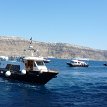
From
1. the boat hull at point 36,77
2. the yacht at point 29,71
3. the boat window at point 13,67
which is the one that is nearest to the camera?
the boat hull at point 36,77

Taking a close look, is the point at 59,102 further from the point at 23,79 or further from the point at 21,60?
the point at 21,60

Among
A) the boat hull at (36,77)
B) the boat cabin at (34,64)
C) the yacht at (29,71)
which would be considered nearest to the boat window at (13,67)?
the yacht at (29,71)

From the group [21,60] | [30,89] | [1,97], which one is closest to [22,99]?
[1,97]

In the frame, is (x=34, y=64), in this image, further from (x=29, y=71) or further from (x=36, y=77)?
(x=36, y=77)

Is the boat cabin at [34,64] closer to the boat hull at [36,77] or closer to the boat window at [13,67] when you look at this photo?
the boat hull at [36,77]

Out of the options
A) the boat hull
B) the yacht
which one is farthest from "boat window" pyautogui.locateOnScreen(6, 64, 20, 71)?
the boat hull

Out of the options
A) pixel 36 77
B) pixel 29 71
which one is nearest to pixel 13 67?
pixel 29 71

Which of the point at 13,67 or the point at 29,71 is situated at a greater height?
Answer: the point at 13,67

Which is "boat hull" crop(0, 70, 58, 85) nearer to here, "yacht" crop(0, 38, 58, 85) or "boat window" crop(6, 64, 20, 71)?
"yacht" crop(0, 38, 58, 85)

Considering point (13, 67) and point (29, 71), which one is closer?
point (29, 71)

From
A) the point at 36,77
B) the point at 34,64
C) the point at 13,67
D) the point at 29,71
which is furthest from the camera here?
the point at 13,67

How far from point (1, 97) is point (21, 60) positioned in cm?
1875

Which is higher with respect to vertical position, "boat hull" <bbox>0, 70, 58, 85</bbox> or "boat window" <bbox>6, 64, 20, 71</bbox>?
"boat window" <bbox>6, 64, 20, 71</bbox>

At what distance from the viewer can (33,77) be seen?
62219 millimetres
